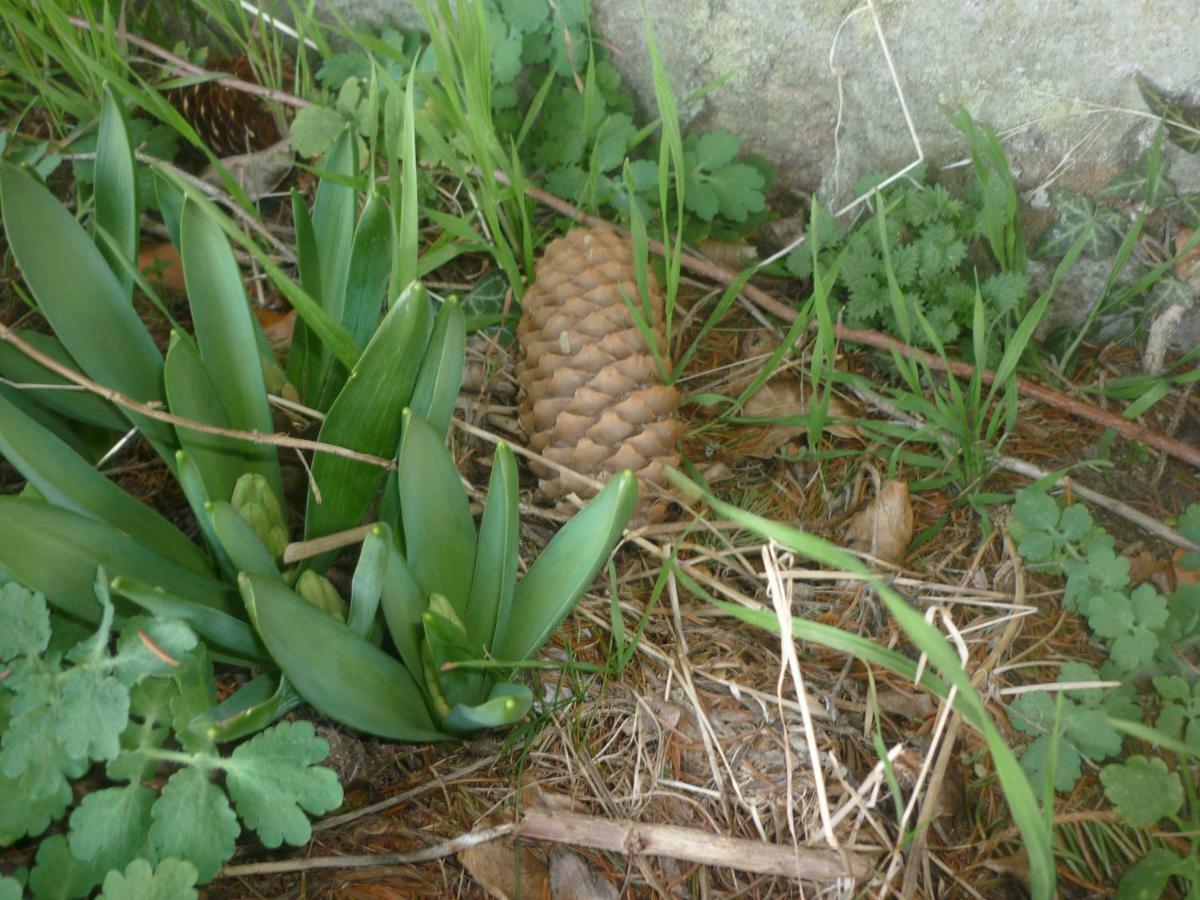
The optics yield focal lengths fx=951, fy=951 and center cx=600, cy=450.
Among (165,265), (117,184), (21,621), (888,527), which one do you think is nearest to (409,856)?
(21,621)

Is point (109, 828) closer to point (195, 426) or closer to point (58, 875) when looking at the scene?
point (58, 875)

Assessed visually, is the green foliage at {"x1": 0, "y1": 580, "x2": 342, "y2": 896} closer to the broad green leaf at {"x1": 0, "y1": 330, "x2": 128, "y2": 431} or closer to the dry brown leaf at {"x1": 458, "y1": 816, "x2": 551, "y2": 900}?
the dry brown leaf at {"x1": 458, "y1": 816, "x2": 551, "y2": 900}

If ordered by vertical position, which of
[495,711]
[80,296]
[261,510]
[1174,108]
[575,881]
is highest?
[1174,108]

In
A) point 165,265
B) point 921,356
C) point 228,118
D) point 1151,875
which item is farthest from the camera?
point 228,118

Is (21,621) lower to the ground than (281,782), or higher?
higher

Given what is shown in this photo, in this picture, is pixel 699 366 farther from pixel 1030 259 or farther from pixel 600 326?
pixel 1030 259

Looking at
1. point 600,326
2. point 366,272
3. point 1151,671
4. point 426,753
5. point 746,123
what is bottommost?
point 426,753

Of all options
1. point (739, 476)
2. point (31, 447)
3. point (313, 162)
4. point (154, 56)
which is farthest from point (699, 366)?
point (154, 56)

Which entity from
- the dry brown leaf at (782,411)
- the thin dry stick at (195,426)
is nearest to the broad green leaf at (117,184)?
the thin dry stick at (195,426)
